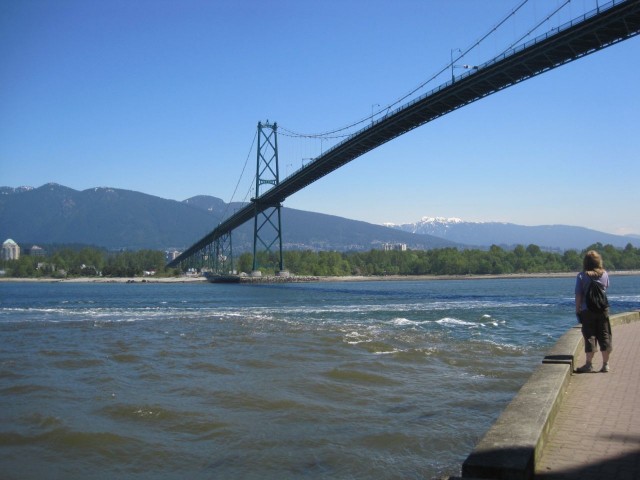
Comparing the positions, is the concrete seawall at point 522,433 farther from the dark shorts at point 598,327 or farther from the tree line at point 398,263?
the tree line at point 398,263

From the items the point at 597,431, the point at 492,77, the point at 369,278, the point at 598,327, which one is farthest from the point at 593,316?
the point at 369,278

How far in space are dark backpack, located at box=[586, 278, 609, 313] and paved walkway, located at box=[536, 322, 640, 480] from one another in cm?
74

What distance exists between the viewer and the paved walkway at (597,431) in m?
3.90

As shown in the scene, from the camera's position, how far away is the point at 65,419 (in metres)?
7.57

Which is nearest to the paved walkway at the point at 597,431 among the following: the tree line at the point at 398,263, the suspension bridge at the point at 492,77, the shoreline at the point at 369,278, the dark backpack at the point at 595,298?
the dark backpack at the point at 595,298

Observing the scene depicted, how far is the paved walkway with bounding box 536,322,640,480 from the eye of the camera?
3.90 m

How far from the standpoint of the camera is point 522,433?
4.22m

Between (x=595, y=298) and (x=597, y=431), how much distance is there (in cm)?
249

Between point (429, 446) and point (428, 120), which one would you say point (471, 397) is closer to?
point (429, 446)

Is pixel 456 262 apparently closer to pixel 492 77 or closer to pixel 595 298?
pixel 492 77

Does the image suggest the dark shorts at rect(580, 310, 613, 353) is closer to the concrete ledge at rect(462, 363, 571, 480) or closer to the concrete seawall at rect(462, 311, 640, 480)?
the concrete seawall at rect(462, 311, 640, 480)

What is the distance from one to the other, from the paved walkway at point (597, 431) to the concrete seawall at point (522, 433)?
95mm

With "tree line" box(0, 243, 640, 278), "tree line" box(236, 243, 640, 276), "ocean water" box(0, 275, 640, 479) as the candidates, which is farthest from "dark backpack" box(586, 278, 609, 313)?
"tree line" box(0, 243, 640, 278)

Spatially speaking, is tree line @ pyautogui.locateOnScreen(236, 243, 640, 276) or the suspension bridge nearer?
the suspension bridge
